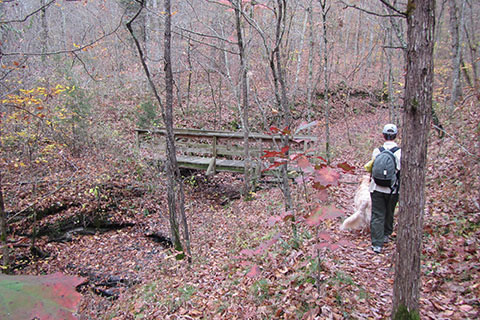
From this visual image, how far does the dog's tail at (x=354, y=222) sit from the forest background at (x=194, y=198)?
0.57ft

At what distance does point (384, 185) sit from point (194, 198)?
794cm

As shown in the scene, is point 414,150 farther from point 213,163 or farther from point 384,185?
point 213,163

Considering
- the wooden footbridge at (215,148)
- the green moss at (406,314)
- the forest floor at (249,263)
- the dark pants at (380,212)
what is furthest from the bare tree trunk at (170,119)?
the green moss at (406,314)

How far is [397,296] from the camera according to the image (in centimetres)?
243

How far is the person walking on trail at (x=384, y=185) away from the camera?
4.47 meters

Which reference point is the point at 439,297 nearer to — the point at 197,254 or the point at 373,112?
the point at 197,254

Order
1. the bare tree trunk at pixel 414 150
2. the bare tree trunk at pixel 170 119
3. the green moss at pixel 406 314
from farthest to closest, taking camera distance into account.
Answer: the bare tree trunk at pixel 170 119 → the green moss at pixel 406 314 → the bare tree trunk at pixel 414 150

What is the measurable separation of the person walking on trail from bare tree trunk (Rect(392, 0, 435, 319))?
90.9 inches

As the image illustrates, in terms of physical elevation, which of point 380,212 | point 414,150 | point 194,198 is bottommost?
point 194,198

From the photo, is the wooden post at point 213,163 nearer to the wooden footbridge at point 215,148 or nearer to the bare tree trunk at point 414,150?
the wooden footbridge at point 215,148

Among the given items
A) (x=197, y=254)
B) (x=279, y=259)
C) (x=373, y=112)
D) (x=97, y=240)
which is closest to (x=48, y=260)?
(x=97, y=240)

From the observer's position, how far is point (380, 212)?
186 inches

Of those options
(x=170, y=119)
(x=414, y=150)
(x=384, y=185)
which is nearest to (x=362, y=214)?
(x=384, y=185)

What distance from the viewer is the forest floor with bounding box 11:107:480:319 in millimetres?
3412
